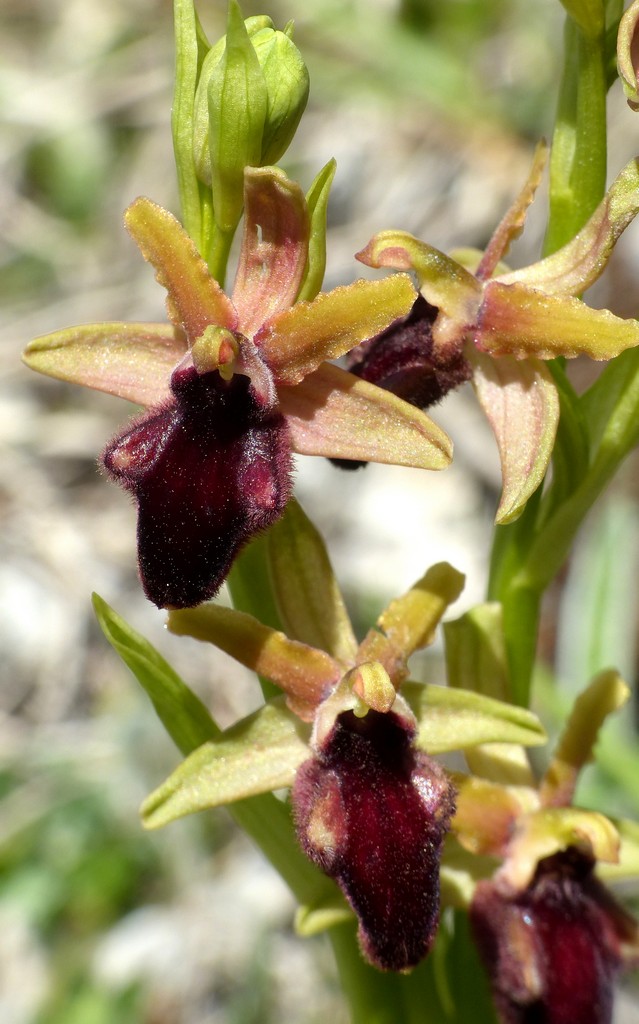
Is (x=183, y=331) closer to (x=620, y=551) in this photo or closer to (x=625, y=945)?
(x=625, y=945)

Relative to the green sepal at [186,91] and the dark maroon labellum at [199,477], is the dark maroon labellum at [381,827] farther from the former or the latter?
the green sepal at [186,91]

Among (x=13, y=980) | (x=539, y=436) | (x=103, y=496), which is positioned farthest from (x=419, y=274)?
(x=103, y=496)

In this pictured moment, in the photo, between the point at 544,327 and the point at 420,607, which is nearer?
the point at 544,327

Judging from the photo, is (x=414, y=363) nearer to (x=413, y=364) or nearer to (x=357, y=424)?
(x=413, y=364)

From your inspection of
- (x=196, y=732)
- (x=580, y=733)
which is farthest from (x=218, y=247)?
(x=580, y=733)

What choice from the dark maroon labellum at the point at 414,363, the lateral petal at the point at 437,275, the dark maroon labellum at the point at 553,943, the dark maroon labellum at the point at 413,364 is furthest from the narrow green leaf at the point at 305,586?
→ the dark maroon labellum at the point at 553,943

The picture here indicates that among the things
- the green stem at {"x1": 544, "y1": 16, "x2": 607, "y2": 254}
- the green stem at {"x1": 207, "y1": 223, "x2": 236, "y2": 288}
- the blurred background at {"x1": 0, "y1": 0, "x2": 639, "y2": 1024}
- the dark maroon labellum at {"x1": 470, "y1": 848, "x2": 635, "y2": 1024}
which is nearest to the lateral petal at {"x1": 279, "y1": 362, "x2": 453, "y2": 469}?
the green stem at {"x1": 207, "y1": 223, "x2": 236, "y2": 288}
